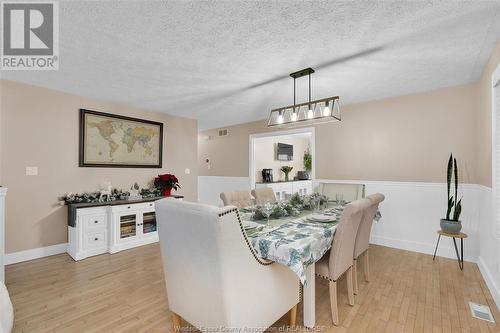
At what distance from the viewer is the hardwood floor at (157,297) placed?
1.86 m

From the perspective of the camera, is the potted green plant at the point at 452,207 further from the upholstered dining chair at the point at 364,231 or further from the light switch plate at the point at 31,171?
the light switch plate at the point at 31,171

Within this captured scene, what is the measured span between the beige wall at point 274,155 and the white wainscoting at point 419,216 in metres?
2.40

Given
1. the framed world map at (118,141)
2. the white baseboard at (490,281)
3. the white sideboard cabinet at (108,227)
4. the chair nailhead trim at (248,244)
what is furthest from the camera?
the framed world map at (118,141)

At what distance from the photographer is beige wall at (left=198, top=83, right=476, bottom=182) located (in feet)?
10.5

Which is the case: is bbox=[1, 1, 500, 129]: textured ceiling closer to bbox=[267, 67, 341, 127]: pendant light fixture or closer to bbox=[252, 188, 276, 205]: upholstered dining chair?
bbox=[267, 67, 341, 127]: pendant light fixture

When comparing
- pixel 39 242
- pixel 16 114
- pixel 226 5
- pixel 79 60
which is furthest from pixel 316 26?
pixel 39 242

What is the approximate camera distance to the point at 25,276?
268cm

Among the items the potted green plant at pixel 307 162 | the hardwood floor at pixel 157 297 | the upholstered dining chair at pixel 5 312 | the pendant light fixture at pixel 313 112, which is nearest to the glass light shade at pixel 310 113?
the pendant light fixture at pixel 313 112

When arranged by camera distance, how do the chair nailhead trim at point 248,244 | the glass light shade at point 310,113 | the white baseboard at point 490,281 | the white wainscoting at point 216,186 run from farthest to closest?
the white wainscoting at point 216,186 < the glass light shade at point 310,113 < the white baseboard at point 490,281 < the chair nailhead trim at point 248,244

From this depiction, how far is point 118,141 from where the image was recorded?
402 cm

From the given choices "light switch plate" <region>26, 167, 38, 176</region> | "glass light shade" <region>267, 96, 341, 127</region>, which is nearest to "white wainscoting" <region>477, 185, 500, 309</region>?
"glass light shade" <region>267, 96, 341, 127</region>

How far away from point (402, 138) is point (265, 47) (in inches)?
104

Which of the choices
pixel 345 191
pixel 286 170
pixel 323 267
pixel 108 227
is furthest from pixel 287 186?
pixel 323 267

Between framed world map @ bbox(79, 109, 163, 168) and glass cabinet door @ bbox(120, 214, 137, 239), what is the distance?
3.12 ft
